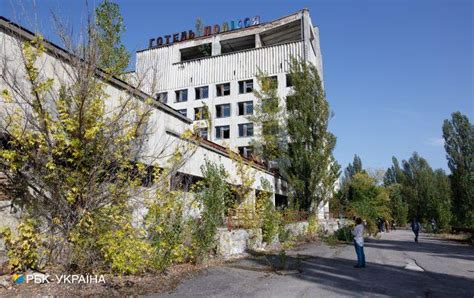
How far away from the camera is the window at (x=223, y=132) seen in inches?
1641

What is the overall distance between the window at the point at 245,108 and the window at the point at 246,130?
146cm

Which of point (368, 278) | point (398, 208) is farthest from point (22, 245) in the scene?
point (398, 208)

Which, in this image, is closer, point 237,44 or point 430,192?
point 237,44

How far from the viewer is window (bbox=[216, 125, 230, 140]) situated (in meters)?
41.7

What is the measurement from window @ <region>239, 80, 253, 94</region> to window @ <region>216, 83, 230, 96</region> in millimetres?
1672

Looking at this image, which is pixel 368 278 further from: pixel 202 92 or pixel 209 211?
pixel 202 92

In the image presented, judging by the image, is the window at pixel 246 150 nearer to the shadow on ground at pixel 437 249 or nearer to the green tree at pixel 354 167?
the shadow on ground at pixel 437 249

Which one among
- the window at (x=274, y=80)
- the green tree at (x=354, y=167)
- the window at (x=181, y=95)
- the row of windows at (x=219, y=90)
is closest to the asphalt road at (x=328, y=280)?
Answer: the window at (x=274, y=80)

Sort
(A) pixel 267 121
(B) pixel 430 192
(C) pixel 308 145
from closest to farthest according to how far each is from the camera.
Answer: (C) pixel 308 145, (A) pixel 267 121, (B) pixel 430 192

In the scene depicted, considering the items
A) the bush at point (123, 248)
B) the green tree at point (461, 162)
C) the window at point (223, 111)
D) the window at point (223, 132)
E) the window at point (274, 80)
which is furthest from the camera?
the window at point (223, 111)

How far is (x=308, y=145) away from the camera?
30.8 meters

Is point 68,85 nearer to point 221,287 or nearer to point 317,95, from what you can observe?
point 221,287

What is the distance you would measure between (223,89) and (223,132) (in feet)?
17.9

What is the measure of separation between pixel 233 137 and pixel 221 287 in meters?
33.4
